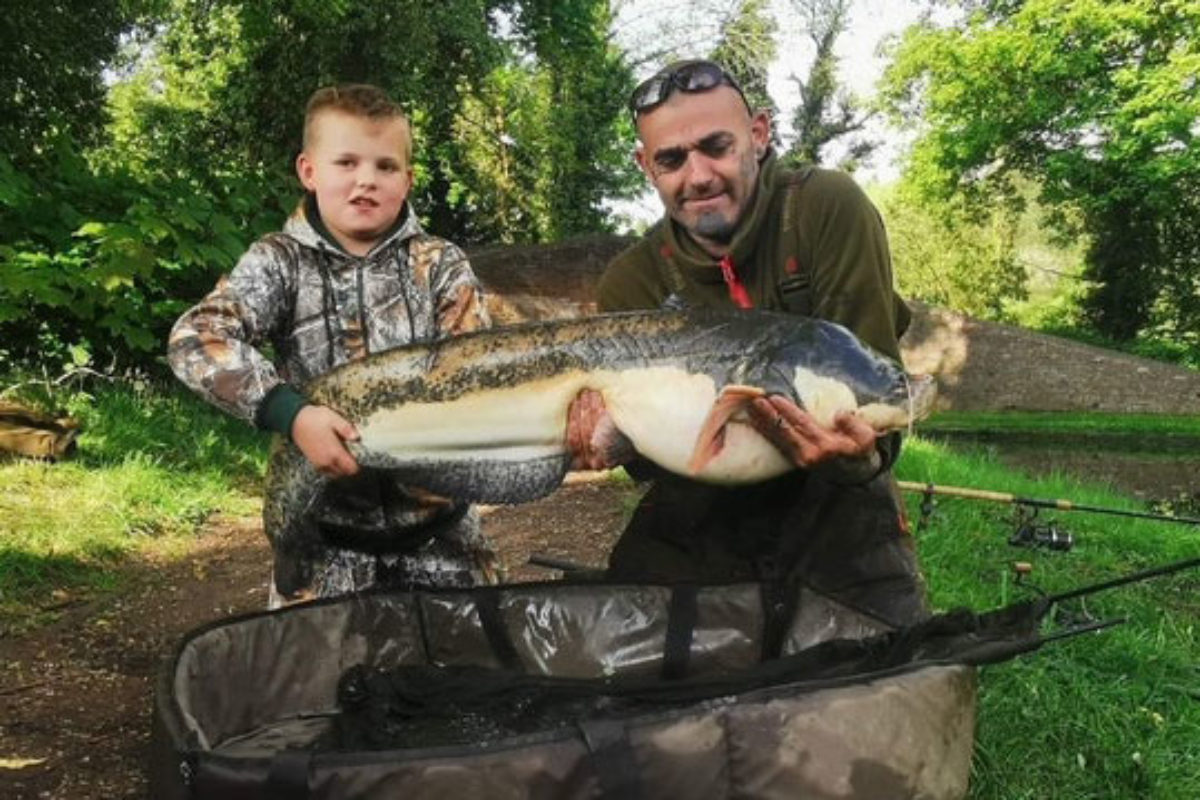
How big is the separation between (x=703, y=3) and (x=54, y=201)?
1001 inches

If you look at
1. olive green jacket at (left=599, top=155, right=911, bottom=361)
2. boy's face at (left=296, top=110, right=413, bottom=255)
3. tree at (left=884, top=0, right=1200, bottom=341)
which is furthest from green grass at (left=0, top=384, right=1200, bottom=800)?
tree at (left=884, top=0, right=1200, bottom=341)

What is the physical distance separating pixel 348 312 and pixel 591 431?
0.86 m

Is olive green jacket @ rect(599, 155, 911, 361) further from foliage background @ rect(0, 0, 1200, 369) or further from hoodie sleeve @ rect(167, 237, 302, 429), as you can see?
foliage background @ rect(0, 0, 1200, 369)

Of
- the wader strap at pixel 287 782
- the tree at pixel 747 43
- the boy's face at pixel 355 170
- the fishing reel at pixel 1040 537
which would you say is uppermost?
the tree at pixel 747 43

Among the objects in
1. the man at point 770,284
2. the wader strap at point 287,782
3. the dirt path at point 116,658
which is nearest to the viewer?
the wader strap at point 287,782

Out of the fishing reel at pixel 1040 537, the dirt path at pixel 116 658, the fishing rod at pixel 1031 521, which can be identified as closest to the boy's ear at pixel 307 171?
the dirt path at pixel 116 658

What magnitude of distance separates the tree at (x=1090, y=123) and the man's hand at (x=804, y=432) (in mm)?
24213

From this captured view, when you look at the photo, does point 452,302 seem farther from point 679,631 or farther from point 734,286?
point 679,631

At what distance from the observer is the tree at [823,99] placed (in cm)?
3234

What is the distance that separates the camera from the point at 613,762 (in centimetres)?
152

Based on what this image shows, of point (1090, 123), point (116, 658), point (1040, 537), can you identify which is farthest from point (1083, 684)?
point (1090, 123)

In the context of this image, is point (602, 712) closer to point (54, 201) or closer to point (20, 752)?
point (20, 752)

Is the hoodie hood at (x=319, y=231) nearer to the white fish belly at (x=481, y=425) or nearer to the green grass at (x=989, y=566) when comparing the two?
the white fish belly at (x=481, y=425)

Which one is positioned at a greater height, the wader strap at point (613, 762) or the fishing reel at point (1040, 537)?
the wader strap at point (613, 762)
